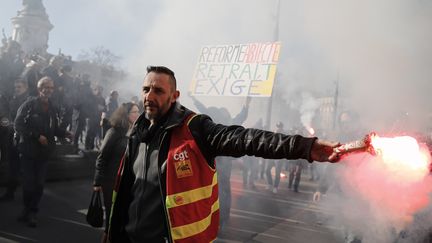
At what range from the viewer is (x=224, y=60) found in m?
8.36

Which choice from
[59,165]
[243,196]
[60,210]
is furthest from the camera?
[243,196]

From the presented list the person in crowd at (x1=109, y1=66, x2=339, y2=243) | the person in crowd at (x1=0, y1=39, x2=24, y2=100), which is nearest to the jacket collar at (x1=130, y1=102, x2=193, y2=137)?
the person in crowd at (x1=109, y1=66, x2=339, y2=243)

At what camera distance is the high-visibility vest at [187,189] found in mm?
1813

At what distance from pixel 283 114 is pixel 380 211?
2263 centimetres

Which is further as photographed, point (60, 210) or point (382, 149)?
point (60, 210)

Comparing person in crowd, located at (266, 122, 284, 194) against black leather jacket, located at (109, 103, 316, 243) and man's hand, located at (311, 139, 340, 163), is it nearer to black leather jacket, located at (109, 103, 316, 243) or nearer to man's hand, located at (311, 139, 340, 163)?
black leather jacket, located at (109, 103, 316, 243)

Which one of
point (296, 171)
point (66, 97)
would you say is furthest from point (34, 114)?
point (296, 171)

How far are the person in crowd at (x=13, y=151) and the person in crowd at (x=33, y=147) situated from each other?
0.87m

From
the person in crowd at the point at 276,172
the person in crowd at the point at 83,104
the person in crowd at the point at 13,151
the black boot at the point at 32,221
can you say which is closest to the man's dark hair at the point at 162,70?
the black boot at the point at 32,221

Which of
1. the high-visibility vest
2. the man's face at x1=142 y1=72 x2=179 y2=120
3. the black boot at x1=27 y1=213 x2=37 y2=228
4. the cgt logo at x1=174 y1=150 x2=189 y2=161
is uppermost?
the man's face at x1=142 y1=72 x2=179 y2=120

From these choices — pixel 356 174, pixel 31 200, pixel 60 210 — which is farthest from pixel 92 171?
pixel 356 174

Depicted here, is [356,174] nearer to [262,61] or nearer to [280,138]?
[280,138]

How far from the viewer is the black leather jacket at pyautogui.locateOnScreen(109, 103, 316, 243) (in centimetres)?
167

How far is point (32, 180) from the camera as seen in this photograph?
4.24 meters
